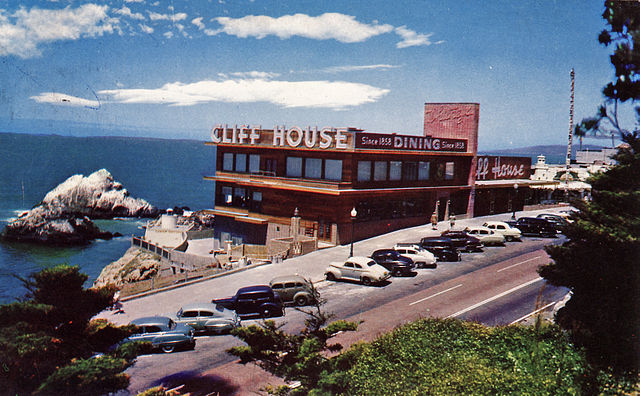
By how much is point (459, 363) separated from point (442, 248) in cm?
2479

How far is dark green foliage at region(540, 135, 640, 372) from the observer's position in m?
17.0

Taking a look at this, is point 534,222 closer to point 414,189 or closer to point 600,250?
point 414,189

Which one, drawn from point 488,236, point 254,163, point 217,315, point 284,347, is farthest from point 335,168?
point 284,347

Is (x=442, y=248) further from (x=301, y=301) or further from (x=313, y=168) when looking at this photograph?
(x=313, y=168)

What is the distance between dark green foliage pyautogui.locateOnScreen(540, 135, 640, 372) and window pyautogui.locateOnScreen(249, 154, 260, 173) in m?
37.6

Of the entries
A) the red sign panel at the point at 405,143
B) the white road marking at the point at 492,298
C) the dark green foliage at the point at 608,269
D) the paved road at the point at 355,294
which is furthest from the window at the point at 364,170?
the dark green foliage at the point at 608,269

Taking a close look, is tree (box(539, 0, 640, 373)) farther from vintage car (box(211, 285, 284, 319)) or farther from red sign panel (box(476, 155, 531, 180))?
red sign panel (box(476, 155, 531, 180))

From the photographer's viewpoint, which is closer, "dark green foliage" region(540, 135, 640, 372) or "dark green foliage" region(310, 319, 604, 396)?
"dark green foliage" region(310, 319, 604, 396)

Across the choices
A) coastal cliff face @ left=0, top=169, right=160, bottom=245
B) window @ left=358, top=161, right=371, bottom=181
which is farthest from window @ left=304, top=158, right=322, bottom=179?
coastal cliff face @ left=0, top=169, right=160, bottom=245

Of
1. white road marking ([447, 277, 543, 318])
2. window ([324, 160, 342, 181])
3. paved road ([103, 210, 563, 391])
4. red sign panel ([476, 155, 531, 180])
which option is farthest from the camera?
red sign panel ([476, 155, 531, 180])

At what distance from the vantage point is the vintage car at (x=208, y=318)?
25.0 metres

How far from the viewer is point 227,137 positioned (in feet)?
180

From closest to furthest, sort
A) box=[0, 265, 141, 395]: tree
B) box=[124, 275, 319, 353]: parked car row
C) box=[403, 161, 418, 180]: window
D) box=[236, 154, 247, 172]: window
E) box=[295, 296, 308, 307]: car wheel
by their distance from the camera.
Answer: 1. box=[0, 265, 141, 395]: tree
2. box=[124, 275, 319, 353]: parked car row
3. box=[295, 296, 308, 307]: car wheel
4. box=[403, 161, 418, 180]: window
5. box=[236, 154, 247, 172]: window

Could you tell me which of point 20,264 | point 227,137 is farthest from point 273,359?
point 20,264
